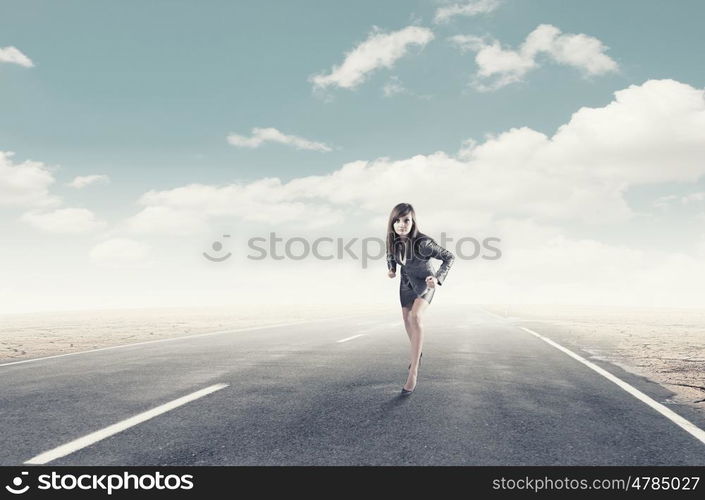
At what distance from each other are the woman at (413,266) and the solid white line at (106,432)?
90.5 inches

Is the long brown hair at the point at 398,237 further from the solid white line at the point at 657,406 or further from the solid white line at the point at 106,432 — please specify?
the solid white line at the point at 657,406

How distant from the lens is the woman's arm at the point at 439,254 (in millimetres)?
5531

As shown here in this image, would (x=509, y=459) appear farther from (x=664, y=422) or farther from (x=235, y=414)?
(x=235, y=414)

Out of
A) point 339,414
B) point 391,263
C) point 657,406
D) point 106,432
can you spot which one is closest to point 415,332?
point 391,263

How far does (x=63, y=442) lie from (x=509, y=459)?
10.2ft

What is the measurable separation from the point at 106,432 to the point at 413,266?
A: 3350 millimetres

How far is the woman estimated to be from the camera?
5438 millimetres

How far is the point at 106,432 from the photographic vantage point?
378cm

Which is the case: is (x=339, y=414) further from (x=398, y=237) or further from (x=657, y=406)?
(x=657, y=406)

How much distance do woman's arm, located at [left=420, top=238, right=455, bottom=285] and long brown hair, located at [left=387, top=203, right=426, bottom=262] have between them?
0.13 m

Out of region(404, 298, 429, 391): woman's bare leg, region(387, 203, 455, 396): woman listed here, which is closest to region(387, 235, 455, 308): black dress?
region(387, 203, 455, 396): woman
